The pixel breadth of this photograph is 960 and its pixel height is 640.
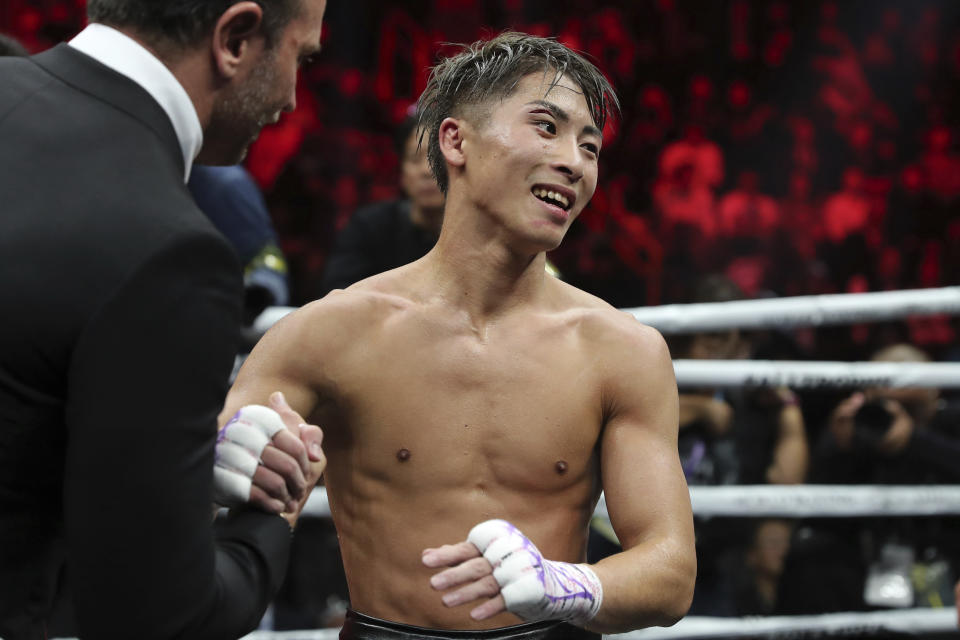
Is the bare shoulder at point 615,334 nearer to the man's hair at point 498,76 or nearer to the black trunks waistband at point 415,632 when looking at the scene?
the man's hair at point 498,76

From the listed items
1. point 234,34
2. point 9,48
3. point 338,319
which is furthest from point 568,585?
point 9,48

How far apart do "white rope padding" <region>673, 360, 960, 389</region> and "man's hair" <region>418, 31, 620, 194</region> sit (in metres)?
0.99

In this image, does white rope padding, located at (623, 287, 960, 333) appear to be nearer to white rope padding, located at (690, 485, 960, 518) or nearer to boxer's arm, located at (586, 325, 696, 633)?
white rope padding, located at (690, 485, 960, 518)

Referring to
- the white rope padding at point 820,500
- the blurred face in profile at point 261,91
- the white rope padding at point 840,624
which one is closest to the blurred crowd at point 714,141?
the white rope padding at point 820,500

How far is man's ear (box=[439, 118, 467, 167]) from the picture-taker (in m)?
2.16

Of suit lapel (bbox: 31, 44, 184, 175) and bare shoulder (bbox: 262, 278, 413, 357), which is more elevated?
suit lapel (bbox: 31, 44, 184, 175)

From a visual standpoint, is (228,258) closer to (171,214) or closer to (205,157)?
(171,214)

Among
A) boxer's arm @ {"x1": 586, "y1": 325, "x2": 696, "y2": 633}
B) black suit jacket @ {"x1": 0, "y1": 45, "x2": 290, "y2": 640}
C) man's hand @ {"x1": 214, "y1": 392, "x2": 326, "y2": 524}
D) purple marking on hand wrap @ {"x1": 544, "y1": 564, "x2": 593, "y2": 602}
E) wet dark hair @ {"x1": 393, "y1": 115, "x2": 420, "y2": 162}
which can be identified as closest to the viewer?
black suit jacket @ {"x1": 0, "y1": 45, "x2": 290, "y2": 640}

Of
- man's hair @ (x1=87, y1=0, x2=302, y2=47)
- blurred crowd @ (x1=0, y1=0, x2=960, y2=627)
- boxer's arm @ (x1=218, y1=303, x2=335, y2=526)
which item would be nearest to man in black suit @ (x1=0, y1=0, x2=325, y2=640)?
man's hair @ (x1=87, y1=0, x2=302, y2=47)

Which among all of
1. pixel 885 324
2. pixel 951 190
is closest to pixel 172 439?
pixel 885 324

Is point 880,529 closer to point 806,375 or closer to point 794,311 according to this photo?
point 806,375

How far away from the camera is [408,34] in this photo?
26.5 feet

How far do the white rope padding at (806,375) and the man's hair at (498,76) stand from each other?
0.99 meters

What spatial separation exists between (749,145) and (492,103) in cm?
726
